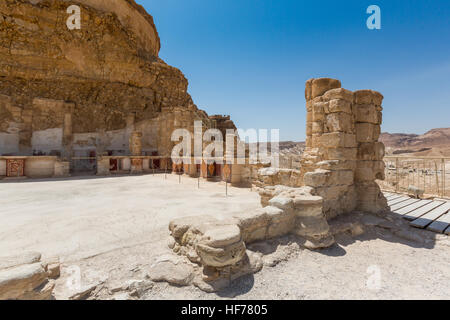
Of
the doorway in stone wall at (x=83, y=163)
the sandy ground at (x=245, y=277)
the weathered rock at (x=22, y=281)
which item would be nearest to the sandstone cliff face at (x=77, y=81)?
the doorway in stone wall at (x=83, y=163)

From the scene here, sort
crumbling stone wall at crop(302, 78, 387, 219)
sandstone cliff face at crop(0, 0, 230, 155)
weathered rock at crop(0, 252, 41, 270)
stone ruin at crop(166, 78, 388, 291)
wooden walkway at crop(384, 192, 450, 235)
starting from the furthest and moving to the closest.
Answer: sandstone cliff face at crop(0, 0, 230, 155) < crumbling stone wall at crop(302, 78, 387, 219) < wooden walkway at crop(384, 192, 450, 235) < stone ruin at crop(166, 78, 388, 291) < weathered rock at crop(0, 252, 41, 270)

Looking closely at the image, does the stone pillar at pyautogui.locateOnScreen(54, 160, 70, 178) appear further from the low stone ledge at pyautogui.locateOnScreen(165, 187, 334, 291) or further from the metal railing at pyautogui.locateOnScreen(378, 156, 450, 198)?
the metal railing at pyautogui.locateOnScreen(378, 156, 450, 198)

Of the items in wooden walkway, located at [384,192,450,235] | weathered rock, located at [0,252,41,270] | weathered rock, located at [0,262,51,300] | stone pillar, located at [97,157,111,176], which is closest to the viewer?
weathered rock, located at [0,262,51,300]

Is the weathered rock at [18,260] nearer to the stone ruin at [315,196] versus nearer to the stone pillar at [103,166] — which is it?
the stone ruin at [315,196]

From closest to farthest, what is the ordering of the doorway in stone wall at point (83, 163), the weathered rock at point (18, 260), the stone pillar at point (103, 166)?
the weathered rock at point (18, 260)
the stone pillar at point (103, 166)
the doorway in stone wall at point (83, 163)

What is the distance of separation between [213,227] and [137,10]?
3416cm

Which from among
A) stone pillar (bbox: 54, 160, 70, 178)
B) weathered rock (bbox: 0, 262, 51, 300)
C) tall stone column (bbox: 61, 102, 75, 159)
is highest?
tall stone column (bbox: 61, 102, 75, 159)

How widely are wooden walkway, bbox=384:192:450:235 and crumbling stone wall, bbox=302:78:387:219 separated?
26.2 inches

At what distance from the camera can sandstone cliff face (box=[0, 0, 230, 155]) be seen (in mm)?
18984

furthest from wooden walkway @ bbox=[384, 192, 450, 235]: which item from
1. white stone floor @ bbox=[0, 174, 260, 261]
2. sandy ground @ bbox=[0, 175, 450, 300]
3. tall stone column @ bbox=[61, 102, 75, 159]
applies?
tall stone column @ bbox=[61, 102, 75, 159]

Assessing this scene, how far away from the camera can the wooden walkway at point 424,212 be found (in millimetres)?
4611

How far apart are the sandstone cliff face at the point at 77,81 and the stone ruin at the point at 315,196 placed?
1584cm

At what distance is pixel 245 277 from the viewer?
280cm

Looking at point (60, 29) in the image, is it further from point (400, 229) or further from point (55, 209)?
point (400, 229)
